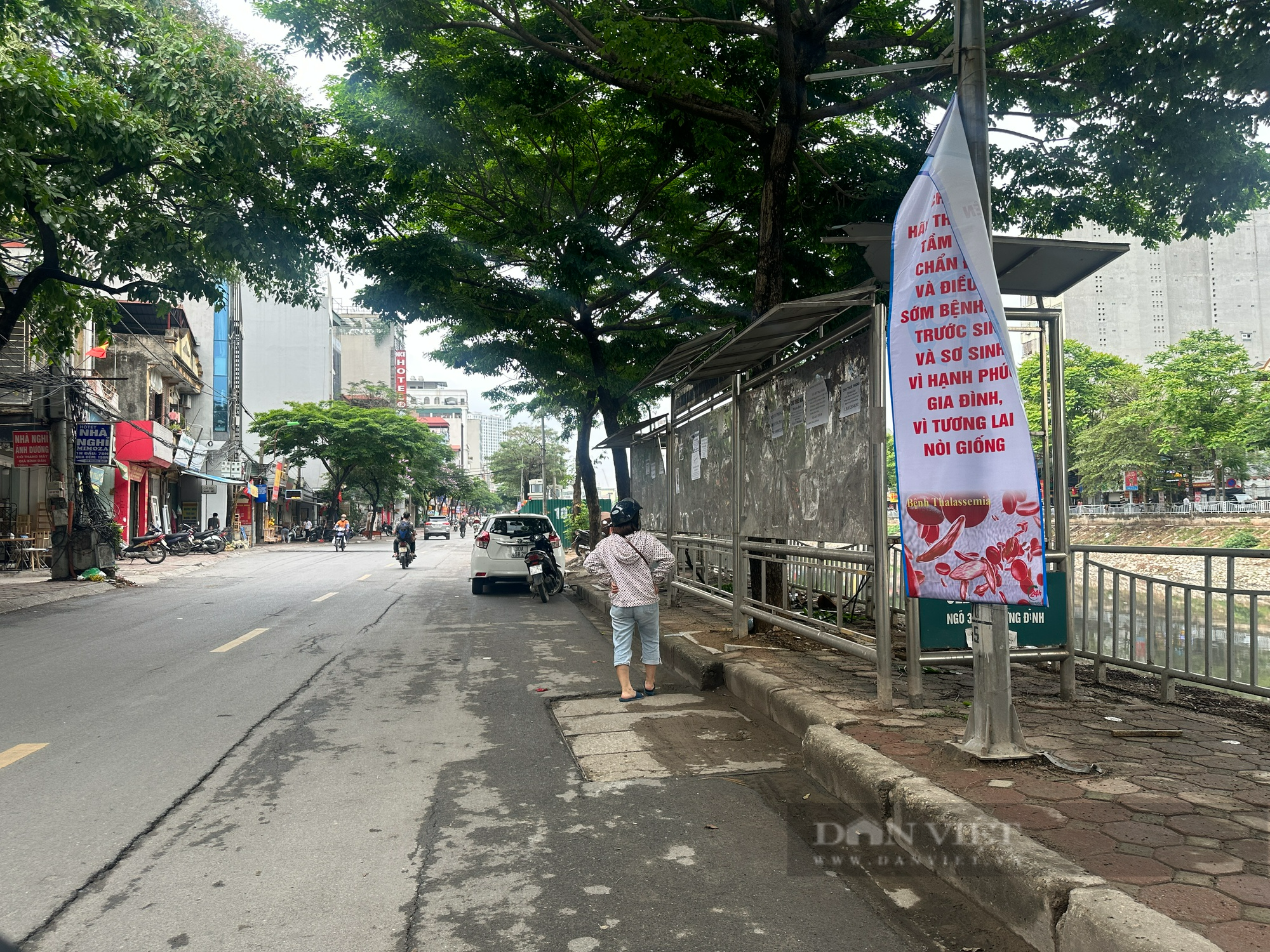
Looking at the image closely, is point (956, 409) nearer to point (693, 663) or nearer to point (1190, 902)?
point (1190, 902)

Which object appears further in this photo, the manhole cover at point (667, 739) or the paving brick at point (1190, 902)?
the manhole cover at point (667, 739)

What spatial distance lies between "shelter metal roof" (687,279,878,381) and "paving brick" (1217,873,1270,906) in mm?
3658

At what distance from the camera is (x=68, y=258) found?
45.6 feet

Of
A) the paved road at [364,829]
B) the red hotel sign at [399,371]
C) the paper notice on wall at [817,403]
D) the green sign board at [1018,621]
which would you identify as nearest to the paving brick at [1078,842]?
the paved road at [364,829]

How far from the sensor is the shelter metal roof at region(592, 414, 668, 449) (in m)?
12.6

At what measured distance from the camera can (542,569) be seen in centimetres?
1491

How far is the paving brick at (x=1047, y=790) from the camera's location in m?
3.74

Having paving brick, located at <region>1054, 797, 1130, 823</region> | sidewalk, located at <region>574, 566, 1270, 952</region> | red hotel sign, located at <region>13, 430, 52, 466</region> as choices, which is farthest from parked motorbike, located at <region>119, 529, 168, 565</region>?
paving brick, located at <region>1054, 797, 1130, 823</region>

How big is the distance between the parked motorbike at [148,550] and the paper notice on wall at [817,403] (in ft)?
76.9

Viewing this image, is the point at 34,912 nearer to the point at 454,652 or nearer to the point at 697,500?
the point at 454,652

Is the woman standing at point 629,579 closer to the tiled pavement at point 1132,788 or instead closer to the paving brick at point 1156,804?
the tiled pavement at point 1132,788

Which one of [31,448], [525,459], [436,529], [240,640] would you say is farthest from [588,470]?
[525,459]

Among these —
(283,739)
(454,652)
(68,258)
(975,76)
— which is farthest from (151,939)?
(68,258)

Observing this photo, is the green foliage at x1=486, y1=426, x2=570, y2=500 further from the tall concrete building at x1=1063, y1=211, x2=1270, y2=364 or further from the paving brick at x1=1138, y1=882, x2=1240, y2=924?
the paving brick at x1=1138, y1=882, x2=1240, y2=924
